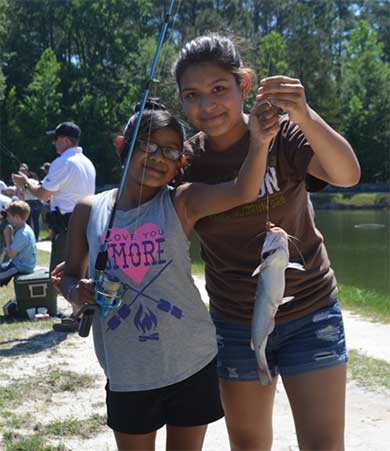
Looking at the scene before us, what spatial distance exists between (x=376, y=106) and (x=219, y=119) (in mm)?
43119

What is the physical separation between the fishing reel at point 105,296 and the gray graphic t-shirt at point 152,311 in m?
0.04

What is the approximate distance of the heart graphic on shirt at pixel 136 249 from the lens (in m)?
2.66

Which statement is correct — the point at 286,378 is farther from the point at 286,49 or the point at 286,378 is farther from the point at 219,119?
the point at 286,49

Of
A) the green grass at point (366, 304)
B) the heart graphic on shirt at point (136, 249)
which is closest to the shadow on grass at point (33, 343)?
the green grass at point (366, 304)

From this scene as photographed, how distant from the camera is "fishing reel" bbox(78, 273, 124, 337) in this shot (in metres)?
2.56

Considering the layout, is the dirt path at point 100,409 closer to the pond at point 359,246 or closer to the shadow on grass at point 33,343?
the shadow on grass at point 33,343

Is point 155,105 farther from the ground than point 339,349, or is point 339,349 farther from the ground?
point 155,105

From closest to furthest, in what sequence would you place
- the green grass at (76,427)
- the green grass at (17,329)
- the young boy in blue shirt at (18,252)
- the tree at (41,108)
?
the green grass at (76,427)
the green grass at (17,329)
the young boy in blue shirt at (18,252)
the tree at (41,108)

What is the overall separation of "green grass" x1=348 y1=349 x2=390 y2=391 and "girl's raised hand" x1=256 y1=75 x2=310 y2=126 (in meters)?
3.27

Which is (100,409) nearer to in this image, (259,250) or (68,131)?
(259,250)

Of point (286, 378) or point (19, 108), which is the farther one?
point (19, 108)

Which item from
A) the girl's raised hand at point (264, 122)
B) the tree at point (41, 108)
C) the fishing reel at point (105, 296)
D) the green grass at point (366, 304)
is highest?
A: the tree at point (41, 108)

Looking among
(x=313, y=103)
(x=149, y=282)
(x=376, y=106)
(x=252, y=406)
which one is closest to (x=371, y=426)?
(x=252, y=406)

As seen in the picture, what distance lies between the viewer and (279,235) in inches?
90.4
